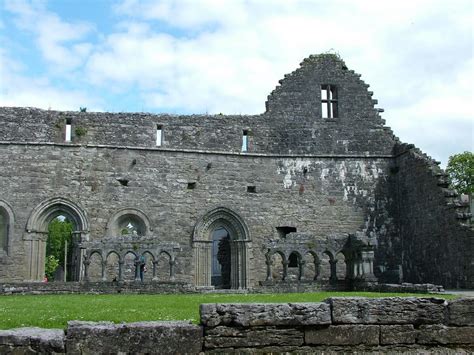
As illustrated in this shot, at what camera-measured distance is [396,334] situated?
633 cm

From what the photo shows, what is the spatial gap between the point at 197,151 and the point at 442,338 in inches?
639

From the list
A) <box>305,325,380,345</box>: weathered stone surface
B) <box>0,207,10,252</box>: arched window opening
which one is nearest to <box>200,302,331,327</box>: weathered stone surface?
<box>305,325,380,345</box>: weathered stone surface

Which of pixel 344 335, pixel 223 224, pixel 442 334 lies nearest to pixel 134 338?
pixel 344 335

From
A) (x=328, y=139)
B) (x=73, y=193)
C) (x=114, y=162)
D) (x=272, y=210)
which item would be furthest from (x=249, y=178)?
(x=73, y=193)

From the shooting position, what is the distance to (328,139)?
76.0ft

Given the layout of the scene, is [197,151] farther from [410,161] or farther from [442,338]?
[442,338]

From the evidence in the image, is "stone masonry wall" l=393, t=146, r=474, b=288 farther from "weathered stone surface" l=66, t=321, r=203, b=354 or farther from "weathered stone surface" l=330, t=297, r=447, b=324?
"weathered stone surface" l=66, t=321, r=203, b=354

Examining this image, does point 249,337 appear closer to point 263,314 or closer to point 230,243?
point 263,314

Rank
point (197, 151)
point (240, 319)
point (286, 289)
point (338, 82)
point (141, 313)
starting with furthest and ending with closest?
point (338, 82) < point (197, 151) < point (286, 289) < point (141, 313) < point (240, 319)

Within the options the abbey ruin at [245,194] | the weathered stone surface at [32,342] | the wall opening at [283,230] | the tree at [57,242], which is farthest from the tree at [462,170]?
the weathered stone surface at [32,342]

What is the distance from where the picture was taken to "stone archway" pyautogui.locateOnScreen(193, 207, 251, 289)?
21.3 meters

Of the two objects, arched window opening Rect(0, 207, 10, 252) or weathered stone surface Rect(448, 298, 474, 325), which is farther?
arched window opening Rect(0, 207, 10, 252)

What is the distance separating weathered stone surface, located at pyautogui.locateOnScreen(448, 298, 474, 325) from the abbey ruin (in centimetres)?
1216

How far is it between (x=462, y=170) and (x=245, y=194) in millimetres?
20976
